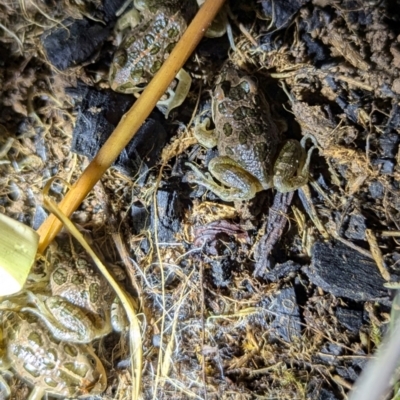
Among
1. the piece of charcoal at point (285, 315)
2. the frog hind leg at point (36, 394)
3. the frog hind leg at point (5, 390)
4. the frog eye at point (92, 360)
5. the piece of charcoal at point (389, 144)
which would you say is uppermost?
the piece of charcoal at point (389, 144)

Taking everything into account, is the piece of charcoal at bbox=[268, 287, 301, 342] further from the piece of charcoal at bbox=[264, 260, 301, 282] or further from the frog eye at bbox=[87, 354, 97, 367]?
the frog eye at bbox=[87, 354, 97, 367]

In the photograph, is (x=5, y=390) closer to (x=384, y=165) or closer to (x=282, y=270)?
(x=282, y=270)

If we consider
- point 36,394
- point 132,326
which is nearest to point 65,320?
point 132,326

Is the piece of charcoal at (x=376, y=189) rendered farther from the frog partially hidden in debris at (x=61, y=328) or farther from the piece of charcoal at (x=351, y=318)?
the frog partially hidden in debris at (x=61, y=328)

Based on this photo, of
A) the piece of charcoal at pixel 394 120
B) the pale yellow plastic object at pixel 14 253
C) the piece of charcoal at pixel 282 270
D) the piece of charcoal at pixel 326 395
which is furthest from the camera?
the piece of charcoal at pixel 282 270

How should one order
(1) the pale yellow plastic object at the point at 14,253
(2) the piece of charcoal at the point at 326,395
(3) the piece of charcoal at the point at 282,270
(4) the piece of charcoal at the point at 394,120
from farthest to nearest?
(3) the piece of charcoal at the point at 282,270
(2) the piece of charcoal at the point at 326,395
(4) the piece of charcoal at the point at 394,120
(1) the pale yellow plastic object at the point at 14,253

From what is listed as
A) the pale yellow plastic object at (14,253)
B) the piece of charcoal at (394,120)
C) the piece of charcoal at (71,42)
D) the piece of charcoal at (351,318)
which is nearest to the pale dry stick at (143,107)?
the pale yellow plastic object at (14,253)

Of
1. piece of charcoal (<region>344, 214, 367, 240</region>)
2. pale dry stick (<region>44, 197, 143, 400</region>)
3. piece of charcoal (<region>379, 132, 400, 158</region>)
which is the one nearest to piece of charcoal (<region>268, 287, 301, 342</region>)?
piece of charcoal (<region>344, 214, 367, 240</region>)
